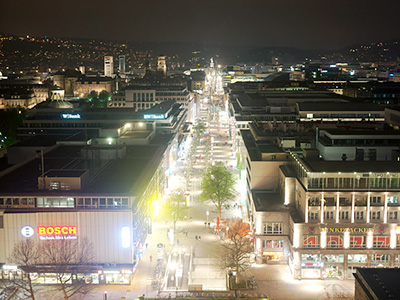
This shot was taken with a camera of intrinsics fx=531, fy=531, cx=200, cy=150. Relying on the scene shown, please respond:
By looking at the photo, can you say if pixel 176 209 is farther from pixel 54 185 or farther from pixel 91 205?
pixel 54 185

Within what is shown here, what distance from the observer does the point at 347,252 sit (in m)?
49.8

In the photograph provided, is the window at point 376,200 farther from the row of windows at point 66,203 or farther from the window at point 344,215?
the row of windows at point 66,203

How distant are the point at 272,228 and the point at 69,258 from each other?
792 inches

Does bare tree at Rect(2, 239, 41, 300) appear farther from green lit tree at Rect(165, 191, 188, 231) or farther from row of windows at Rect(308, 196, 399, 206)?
row of windows at Rect(308, 196, 399, 206)


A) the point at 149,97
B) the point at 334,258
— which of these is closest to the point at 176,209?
the point at 334,258

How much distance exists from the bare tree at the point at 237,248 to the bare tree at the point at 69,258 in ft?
42.9

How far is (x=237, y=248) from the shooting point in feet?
167

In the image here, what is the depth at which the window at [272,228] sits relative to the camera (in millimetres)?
53875

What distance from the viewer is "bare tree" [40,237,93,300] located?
156 ft

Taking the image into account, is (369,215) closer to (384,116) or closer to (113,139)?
(113,139)

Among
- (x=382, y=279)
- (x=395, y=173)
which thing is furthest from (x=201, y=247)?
(x=382, y=279)

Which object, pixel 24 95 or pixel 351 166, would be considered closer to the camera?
pixel 351 166

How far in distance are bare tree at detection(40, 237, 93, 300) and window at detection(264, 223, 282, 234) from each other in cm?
1749

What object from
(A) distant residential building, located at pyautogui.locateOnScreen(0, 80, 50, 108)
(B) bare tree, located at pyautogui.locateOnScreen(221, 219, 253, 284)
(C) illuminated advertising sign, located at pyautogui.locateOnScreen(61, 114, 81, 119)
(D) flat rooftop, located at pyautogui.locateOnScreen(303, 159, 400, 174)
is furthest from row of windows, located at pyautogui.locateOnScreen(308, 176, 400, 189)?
(A) distant residential building, located at pyautogui.locateOnScreen(0, 80, 50, 108)
